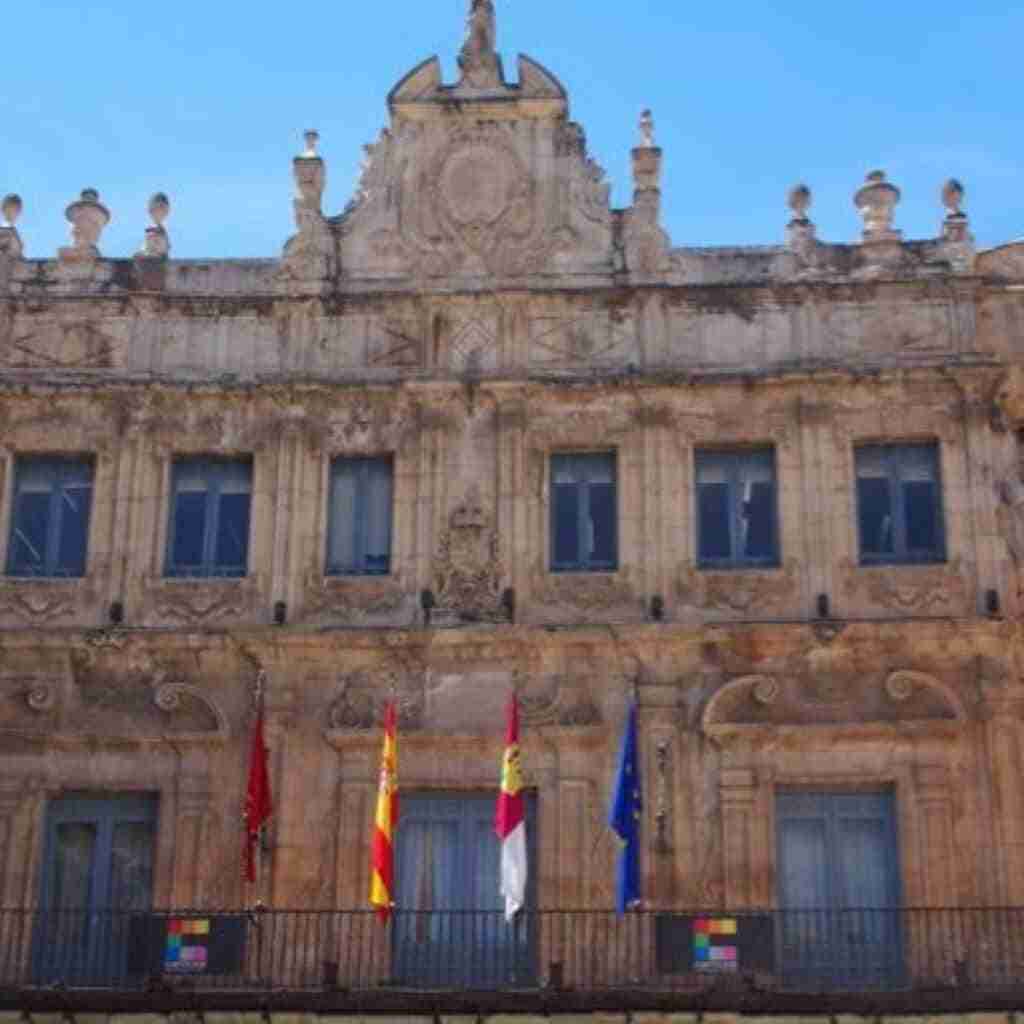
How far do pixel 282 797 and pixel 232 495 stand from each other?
10.9 ft

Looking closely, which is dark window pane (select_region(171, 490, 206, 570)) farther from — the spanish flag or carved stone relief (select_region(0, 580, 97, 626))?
the spanish flag

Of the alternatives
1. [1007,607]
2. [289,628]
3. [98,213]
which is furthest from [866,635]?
[98,213]

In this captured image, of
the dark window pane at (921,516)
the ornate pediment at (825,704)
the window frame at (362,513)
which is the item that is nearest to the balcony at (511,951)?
the ornate pediment at (825,704)

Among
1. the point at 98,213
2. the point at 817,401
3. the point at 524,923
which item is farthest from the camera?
the point at 98,213

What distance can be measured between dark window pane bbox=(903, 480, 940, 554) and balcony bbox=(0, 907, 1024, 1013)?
370 cm

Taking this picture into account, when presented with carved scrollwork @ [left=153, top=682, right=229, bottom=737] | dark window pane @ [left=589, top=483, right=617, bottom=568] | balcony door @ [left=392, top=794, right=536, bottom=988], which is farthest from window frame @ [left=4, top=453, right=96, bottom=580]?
dark window pane @ [left=589, top=483, right=617, bottom=568]

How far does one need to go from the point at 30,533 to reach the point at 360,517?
3.41 meters

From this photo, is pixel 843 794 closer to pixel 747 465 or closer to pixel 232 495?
pixel 747 465

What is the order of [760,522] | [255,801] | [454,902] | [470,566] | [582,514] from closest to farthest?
[255,801]
[454,902]
[470,566]
[760,522]
[582,514]

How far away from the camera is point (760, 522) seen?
19266mm

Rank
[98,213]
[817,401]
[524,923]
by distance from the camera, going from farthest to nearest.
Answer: [98,213]
[817,401]
[524,923]

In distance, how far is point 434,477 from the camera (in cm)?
1944

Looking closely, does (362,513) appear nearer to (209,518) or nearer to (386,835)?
(209,518)

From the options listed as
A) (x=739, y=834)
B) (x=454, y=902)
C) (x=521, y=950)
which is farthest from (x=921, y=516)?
(x=454, y=902)
